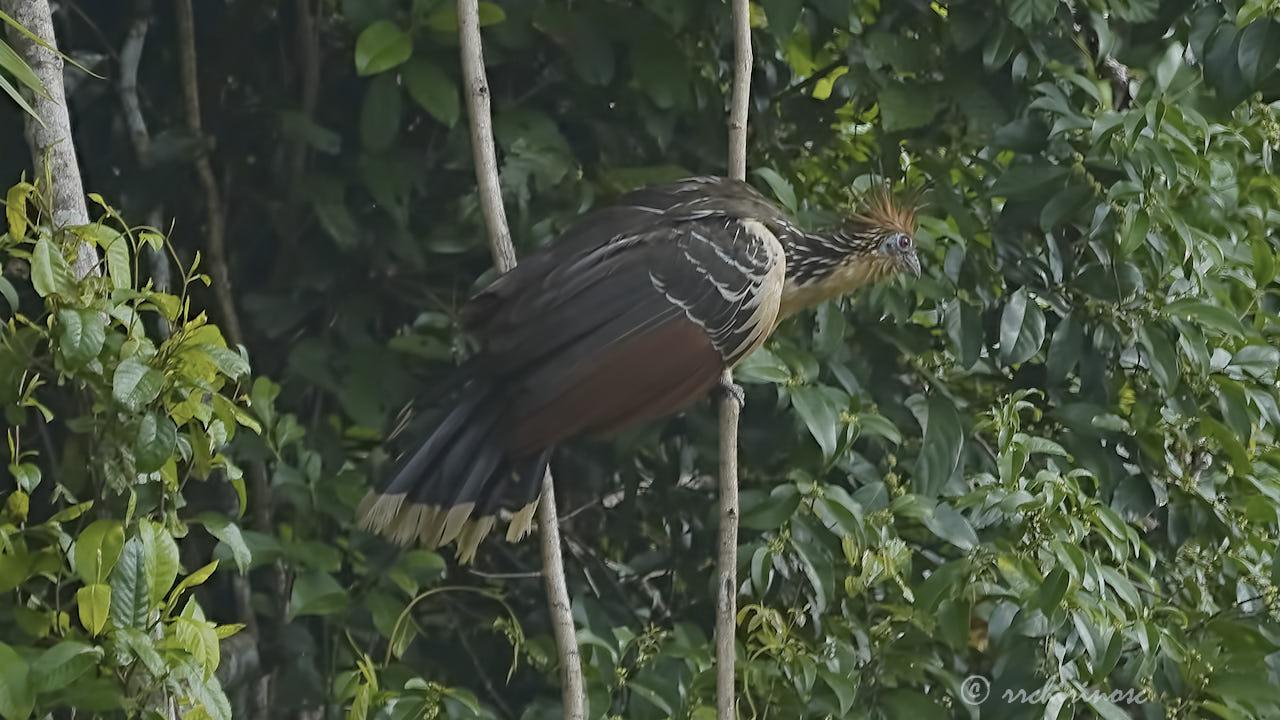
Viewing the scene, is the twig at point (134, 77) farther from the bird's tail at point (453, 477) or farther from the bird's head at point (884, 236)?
the bird's head at point (884, 236)

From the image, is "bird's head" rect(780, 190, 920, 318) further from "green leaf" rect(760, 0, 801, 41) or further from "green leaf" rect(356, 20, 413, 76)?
"green leaf" rect(356, 20, 413, 76)

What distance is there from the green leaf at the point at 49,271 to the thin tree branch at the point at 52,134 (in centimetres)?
4

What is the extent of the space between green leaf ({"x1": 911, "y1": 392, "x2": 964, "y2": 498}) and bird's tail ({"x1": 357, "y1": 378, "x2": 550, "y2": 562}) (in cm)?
55

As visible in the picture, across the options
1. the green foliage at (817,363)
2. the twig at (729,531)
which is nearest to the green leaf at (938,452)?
the green foliage at (817,363)

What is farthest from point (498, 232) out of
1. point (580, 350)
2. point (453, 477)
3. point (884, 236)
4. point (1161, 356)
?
point (1161, 356)

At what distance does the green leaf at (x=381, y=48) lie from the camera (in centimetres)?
161

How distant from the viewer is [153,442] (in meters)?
1.13

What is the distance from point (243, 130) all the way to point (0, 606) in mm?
876

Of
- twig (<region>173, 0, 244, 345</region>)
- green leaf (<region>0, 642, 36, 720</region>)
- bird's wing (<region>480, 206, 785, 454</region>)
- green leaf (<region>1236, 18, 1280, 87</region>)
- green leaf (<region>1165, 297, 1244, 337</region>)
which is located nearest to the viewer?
green leaf (<region>0, 642, 36, 720</region>)

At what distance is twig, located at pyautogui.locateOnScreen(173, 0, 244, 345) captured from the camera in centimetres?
181

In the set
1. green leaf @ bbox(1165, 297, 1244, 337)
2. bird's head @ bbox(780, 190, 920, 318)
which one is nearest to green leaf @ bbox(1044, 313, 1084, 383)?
green leaf @ bbox(1165, 297, 1244, 337)

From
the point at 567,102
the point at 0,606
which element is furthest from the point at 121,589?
the point at 567,102

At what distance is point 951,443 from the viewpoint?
5.81 feet

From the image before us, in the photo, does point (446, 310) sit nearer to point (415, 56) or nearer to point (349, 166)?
point (349, 166)
